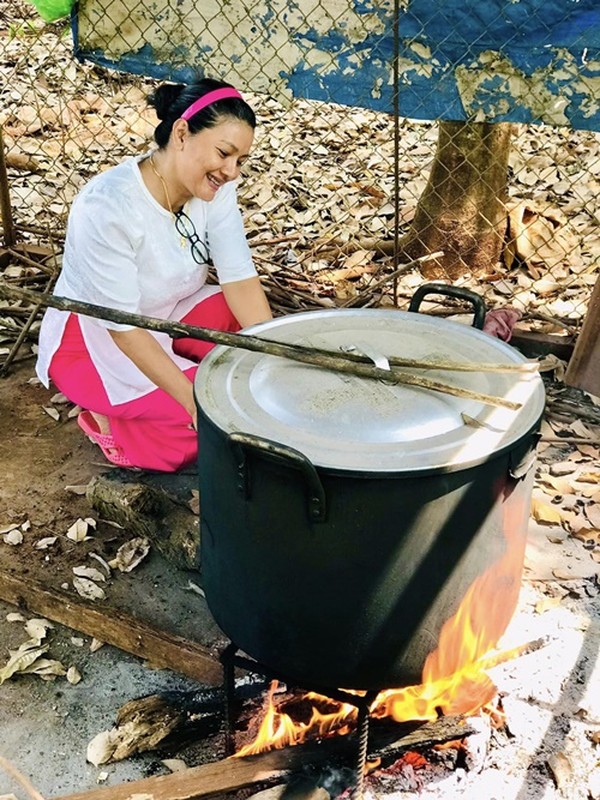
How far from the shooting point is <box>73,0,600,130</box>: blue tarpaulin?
396 centimetres

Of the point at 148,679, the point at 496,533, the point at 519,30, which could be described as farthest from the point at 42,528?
the point at 519,30

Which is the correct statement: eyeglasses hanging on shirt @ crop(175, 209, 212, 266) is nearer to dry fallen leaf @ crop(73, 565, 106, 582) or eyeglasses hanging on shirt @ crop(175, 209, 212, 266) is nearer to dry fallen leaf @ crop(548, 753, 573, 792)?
dry fallen leaf @ crop(73, 565, 106, 582)

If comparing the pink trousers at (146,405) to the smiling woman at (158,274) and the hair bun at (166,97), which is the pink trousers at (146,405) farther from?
the hair bun at (166,97)

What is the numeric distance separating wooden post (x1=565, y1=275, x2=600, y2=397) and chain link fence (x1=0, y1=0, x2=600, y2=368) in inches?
19.8

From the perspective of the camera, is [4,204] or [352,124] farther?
[352,124]

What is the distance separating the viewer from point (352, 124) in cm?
746

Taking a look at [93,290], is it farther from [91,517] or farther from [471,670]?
[471,670]

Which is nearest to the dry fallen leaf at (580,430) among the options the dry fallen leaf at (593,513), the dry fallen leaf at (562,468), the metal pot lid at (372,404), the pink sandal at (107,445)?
the dry fallen leaf at (562,468)

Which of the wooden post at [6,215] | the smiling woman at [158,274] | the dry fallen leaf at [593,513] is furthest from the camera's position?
the wooden post at [6,215]

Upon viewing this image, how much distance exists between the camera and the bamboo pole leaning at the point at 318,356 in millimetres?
2215

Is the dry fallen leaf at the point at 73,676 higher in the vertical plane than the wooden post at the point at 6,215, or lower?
lower

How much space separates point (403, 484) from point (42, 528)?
2.09 m

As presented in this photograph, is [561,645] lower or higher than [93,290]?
lower

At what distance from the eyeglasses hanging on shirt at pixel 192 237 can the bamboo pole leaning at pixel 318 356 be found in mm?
1048
